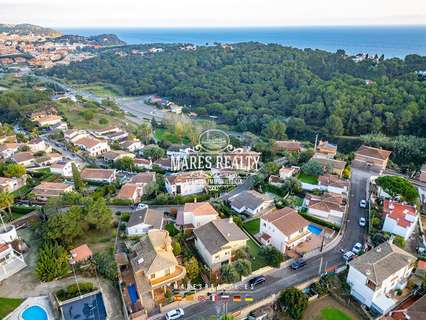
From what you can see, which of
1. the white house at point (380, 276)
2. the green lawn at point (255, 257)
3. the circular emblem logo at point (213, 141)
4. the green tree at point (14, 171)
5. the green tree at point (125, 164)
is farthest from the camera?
the circular emblem logo at point (213, 141)

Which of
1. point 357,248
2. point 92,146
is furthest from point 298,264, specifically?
point 92,146

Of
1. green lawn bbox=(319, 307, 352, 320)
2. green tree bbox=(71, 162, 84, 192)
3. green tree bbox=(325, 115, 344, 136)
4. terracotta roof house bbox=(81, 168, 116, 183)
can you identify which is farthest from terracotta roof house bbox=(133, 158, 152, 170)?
green tree bbox=(325, 115, 344, 136)

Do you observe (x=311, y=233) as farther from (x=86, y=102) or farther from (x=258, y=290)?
(x=86, y=102)

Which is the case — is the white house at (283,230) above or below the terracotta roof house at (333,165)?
below

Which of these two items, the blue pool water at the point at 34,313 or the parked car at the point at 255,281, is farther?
the parked car at the point at 255,281

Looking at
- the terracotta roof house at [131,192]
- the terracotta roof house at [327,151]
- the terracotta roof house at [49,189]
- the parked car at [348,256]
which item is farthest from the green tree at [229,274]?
the terracotta roof house at [327,151]

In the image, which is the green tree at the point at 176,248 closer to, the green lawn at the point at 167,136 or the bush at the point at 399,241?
the bush at the point at 399,241
